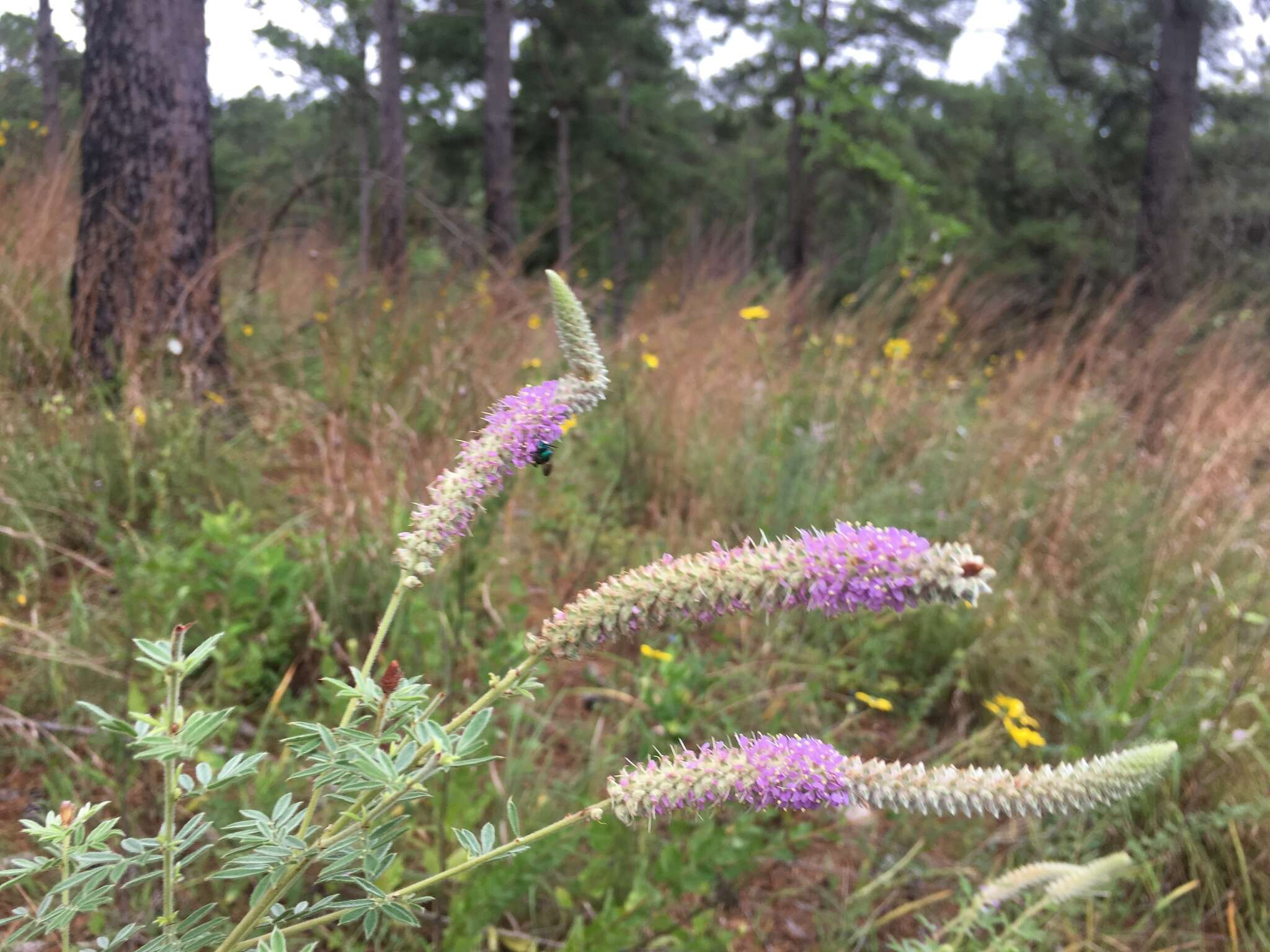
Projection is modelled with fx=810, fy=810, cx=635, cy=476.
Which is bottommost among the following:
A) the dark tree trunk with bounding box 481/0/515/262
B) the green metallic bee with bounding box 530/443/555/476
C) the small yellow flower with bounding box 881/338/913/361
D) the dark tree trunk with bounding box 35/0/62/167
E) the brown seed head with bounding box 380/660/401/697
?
the brown seed head with bounding box 380/660/401/697

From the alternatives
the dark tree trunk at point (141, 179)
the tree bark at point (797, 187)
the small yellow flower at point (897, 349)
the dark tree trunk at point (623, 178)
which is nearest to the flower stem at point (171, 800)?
the dark tree trunk at point (141, 179)

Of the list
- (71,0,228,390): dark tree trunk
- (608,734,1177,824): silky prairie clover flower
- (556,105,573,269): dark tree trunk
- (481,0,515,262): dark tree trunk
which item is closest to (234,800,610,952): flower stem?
(608,734,1177,824): silky prairie clover flower

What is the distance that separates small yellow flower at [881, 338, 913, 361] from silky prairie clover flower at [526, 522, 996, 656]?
365 cm

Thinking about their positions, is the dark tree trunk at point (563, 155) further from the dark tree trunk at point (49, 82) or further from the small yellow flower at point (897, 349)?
the small yellow flower at point (897, 349)

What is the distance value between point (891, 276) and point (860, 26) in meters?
13.7

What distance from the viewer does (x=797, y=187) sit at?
15484 millimetres

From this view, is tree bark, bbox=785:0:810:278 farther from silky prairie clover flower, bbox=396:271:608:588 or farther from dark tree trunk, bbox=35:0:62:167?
silky prairie clover flower, bbox=396:271:608:588

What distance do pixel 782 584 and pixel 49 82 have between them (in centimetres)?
616

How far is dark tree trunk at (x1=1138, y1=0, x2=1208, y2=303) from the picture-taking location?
672 centimetres

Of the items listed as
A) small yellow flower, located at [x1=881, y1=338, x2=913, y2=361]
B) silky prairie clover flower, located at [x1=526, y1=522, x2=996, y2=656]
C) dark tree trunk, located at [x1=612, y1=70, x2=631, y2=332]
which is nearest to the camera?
silky prairie clover flower, located at [x1=526, y1=522, x2=996, y2=656]

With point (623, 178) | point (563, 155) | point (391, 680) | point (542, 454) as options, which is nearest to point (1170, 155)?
point (542, 454)

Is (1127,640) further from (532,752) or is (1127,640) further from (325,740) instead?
(325,740)

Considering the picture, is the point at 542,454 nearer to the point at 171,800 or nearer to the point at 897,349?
the point at 171,800

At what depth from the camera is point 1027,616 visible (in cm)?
274
